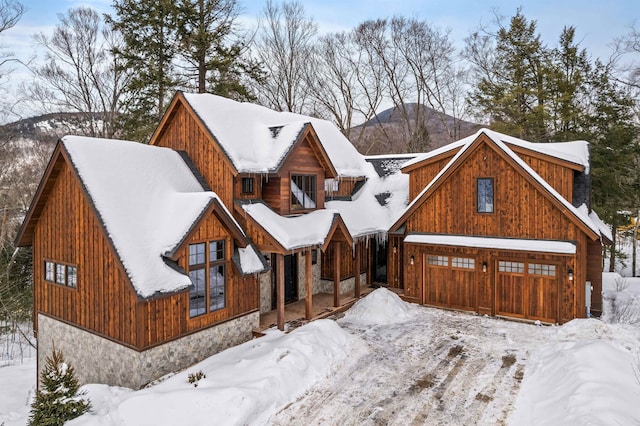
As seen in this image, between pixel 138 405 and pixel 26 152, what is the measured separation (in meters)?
19.8

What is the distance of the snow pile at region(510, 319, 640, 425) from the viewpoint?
19.5 ft

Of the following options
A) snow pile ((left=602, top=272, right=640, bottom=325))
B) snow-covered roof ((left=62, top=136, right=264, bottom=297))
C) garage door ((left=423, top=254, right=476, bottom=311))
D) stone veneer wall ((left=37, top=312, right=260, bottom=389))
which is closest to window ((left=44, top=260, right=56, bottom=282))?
stone veneer wall ((left=37, top=312, right=260, bottom=389))

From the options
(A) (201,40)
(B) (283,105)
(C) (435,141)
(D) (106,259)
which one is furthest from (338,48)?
(D) (106,259)

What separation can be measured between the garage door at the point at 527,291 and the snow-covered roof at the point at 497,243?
596 mm

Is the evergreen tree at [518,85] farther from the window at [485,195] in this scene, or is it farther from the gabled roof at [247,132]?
the gabled roof at [247,132]

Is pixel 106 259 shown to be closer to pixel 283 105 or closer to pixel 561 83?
pixel 283 105

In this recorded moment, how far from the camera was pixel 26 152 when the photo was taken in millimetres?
20859

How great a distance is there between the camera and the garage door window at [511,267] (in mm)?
12148

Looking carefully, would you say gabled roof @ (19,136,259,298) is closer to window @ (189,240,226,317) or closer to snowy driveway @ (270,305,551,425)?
window @ (189,240,226,317)

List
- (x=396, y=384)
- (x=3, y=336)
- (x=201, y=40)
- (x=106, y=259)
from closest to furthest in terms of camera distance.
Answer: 1. (x=396, y=384)
2. (x=106, y=259)
3. (x=3, y=336)
4. (x=201, y=40)

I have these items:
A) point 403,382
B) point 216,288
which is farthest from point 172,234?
point 403,382

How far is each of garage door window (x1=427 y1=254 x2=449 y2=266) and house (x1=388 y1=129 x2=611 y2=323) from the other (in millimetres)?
34

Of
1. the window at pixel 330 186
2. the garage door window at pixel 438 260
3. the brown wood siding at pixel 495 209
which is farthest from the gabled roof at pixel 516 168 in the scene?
the window at pixel 330 186

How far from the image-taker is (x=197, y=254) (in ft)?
31.2
